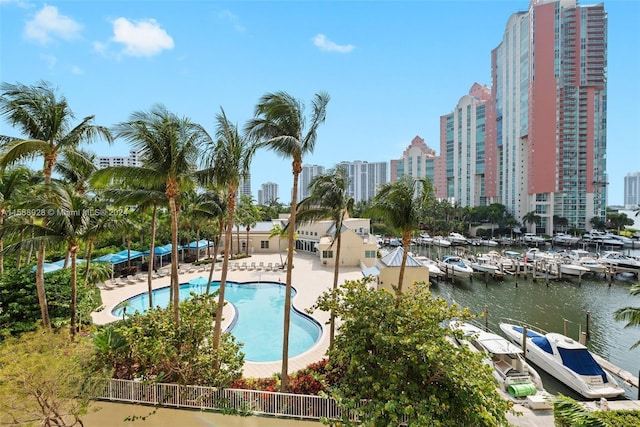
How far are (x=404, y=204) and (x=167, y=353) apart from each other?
8354 mm

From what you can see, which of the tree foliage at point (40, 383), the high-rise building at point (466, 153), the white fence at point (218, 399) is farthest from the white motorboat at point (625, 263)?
the high-rise building at point (466, 153)

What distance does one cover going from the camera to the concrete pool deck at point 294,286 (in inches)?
443

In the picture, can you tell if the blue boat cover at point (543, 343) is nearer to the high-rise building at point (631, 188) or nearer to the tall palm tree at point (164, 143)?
the tall palm tree at point (164, 143)

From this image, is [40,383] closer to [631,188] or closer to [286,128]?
[286,128]

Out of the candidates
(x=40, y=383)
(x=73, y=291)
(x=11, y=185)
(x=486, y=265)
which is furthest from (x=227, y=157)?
(x=486, y=265)

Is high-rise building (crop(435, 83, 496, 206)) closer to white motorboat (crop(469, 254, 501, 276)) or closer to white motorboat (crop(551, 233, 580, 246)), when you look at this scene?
white motorboat (crop(551, 233, 580, 246))

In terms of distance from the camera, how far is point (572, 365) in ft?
39.2

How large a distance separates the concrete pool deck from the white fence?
3056 mm

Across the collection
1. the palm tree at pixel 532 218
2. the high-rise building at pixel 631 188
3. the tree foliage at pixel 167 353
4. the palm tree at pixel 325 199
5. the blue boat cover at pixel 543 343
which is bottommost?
the blue boat cover at pixel 543 343

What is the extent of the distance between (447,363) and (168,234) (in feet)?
100

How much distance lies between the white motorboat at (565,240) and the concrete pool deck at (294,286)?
4800cm

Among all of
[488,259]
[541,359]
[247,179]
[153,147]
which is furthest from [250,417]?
[488,259]

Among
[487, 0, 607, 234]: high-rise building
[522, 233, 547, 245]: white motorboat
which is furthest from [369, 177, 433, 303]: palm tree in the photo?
[487, 0, 607, 234]: high-rise building

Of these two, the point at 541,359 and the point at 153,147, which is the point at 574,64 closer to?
the point at 541,359
